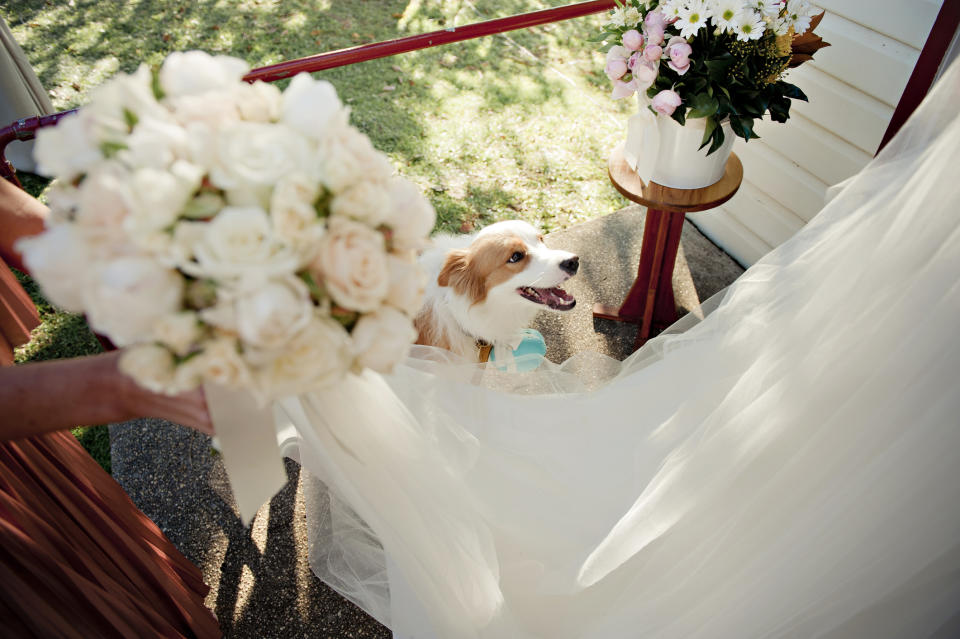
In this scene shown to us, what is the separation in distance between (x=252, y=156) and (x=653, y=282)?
8.17 feet

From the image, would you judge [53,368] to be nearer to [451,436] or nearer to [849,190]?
[451,436]

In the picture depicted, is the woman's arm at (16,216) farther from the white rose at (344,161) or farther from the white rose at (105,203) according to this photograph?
the white rose at (344,161)

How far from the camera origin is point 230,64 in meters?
0.94

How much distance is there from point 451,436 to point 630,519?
529mm

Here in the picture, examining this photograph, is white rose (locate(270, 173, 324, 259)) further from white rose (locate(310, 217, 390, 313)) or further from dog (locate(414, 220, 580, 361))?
dog (locate(414, 220, 580, 361))

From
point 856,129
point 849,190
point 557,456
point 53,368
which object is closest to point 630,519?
point 557,456

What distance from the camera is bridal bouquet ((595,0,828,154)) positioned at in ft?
7.12

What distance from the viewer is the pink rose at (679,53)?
2.21m

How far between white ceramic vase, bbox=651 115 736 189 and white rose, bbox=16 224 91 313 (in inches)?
85.1

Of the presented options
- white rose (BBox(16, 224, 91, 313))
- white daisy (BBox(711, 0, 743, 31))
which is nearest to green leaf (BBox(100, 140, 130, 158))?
white rose (BBox(16, 224, 91, 313))

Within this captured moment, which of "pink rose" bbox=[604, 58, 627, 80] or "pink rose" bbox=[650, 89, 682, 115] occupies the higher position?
"pink rose" bbox=[604, 58, 627, 80]

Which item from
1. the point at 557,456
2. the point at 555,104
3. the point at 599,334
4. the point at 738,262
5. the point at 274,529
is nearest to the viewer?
the point at 557,456

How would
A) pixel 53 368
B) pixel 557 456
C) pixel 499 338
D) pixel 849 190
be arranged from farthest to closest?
pixel 499 338, pixel 557 456, pixel 849 190, pixel 53 368

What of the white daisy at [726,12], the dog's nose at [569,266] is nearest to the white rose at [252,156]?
the dog's nose at [569,266]
